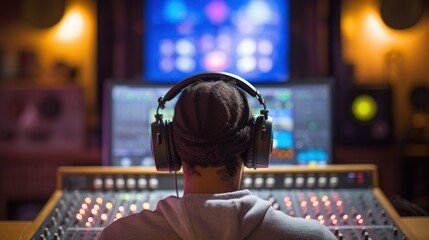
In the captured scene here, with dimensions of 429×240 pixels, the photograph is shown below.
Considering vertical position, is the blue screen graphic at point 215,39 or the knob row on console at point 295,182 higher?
the blue screen graphic at point 215,39

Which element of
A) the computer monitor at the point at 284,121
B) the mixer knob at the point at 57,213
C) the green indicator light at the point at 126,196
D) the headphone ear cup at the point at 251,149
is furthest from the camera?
the computer monitor at the point at 284,121

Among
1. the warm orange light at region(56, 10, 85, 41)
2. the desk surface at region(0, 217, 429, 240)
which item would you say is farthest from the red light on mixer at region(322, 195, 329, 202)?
the warm orange light at region(56, 10, 85, 41)

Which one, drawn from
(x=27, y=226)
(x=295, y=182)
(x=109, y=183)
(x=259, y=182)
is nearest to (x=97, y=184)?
(x=109, y=183)

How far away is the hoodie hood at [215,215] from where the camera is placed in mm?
1254

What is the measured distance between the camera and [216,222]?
1.27 metres

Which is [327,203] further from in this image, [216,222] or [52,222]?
[52,222]

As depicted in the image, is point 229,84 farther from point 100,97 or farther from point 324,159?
point 100,97

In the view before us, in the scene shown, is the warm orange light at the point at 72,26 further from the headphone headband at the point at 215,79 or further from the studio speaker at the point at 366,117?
the headphone headband at the point at 215,79

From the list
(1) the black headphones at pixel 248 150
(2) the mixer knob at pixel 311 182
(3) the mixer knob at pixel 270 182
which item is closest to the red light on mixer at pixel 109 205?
(1) the black headphones at pixel 248 150

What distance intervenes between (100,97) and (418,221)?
11.0 feet

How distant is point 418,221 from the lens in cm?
171

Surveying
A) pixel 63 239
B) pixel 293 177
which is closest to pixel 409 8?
pixel 293 177

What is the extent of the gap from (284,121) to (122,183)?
2.18 ft

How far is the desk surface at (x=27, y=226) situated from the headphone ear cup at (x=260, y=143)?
0.48 metres
